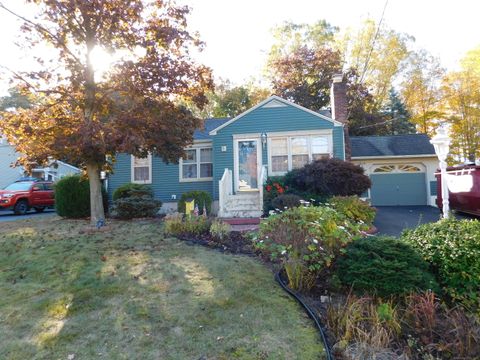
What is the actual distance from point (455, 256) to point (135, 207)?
1006 cm

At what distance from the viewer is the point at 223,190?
11.3 metres

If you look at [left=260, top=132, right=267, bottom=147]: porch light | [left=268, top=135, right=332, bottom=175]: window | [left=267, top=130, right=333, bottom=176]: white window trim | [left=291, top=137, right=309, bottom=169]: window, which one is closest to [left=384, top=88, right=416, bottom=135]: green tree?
[left=267, top=130, right=333, bottom=176]: white window trim

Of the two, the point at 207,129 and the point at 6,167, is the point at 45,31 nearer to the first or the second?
the point at 207,129

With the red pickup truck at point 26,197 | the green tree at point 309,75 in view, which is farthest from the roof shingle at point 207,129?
the green tree at point 309,75

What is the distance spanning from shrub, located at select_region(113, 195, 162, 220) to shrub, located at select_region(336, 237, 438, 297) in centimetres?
889

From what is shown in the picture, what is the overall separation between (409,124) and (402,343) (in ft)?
85.7

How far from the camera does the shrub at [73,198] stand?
1218cm

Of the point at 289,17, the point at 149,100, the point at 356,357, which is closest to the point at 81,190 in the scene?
the point at 149,100

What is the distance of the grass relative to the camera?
10.4 ft

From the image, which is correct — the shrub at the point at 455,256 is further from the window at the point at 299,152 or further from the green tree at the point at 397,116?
the green tree at the point at 397,116

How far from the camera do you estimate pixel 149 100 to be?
365 inches

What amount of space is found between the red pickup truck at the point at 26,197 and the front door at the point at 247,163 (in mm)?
10972

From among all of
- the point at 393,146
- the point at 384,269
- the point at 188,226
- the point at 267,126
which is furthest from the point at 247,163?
the point at 384,269

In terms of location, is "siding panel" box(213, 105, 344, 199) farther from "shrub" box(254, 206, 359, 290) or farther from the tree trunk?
"shrub" box(254, 206, 359, 290)
